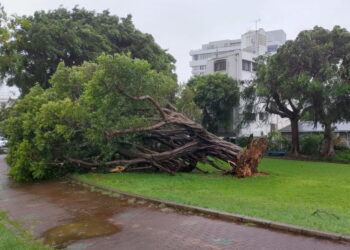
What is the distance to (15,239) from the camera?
580cm

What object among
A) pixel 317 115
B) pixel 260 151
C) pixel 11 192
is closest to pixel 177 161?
pixel 260 151

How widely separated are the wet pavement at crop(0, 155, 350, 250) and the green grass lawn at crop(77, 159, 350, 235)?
0.75m

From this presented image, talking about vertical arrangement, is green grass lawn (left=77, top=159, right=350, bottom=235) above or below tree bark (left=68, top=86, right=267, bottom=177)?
below

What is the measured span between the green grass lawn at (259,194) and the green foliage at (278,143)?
13.8 meters

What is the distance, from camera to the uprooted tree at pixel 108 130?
12.7m

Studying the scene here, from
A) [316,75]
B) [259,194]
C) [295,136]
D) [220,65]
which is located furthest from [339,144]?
[259,194]

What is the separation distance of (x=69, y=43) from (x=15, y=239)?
17673 millimetres

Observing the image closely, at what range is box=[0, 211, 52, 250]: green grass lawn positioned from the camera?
17.8 feet

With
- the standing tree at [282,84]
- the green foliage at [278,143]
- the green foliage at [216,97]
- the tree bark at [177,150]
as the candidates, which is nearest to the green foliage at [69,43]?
the green foliage at [216,97]

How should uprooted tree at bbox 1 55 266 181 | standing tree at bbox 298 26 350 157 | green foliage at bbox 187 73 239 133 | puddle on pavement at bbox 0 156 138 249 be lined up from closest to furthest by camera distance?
puddle on pavement at bbox 0 156 138 249 < uprooted tree at bbox 1 55 266 181 < standing tree at bbox 298 26 350 157 < green foliage at bbox 187 73 239 133

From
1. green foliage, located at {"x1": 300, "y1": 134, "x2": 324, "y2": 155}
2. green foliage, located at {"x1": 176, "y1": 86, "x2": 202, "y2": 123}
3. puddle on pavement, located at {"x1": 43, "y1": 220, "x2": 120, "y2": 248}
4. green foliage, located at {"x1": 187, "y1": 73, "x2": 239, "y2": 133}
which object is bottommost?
puddle on pavement, located at {"x1": 43, "y1": 220, "x2": 120, "y2": 248}

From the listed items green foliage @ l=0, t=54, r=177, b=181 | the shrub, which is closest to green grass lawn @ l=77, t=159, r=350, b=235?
green foliage @ l=0, t=54, r=177, b=181

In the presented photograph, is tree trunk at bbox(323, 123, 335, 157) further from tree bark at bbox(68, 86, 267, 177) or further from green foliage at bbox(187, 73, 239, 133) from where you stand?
tree bark at bbox(68, 86, 267, 177)

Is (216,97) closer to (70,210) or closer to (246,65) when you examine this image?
(246,65)
